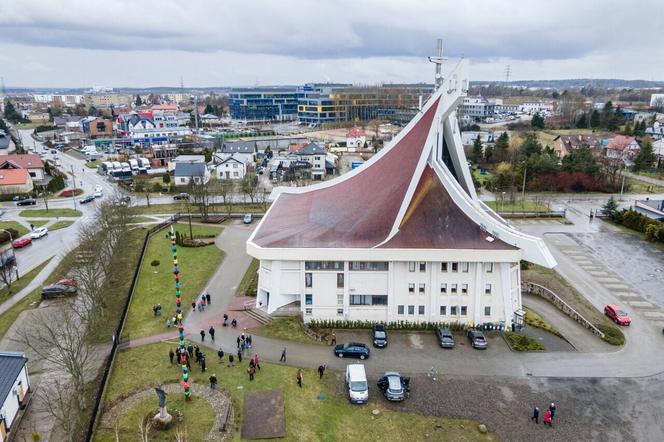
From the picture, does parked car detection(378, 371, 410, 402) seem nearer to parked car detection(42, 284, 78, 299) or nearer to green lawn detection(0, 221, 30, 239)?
parked car detection(42, 284, 78, 299)

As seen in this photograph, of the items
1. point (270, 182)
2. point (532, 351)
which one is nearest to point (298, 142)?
point (270, 182)

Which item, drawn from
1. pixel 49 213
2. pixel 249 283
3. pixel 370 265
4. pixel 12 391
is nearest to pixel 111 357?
pixel 12 391

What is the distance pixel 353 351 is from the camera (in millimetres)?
25047

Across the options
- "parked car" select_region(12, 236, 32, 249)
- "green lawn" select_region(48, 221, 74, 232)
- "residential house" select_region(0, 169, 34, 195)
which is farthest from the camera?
"residential house" select_region(0, 169, 34, 195)

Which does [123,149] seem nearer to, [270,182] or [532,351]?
[270,182]

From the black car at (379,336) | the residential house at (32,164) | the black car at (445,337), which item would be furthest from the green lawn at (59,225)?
the black car at (445,337)

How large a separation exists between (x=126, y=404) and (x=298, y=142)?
8700cm

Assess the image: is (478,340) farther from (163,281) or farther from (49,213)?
(49,213)

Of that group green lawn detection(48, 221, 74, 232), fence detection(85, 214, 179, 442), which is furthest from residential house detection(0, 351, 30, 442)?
green lawn detection(48, 221, 74, 232)

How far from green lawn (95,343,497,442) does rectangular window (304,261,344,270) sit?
6.48 meters

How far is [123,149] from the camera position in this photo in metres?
98.6

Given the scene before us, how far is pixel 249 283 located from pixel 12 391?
16.2m

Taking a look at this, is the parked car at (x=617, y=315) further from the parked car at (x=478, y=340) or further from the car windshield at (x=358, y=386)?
the car windshield at (x=358, y=386)

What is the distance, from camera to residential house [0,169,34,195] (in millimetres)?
61125
